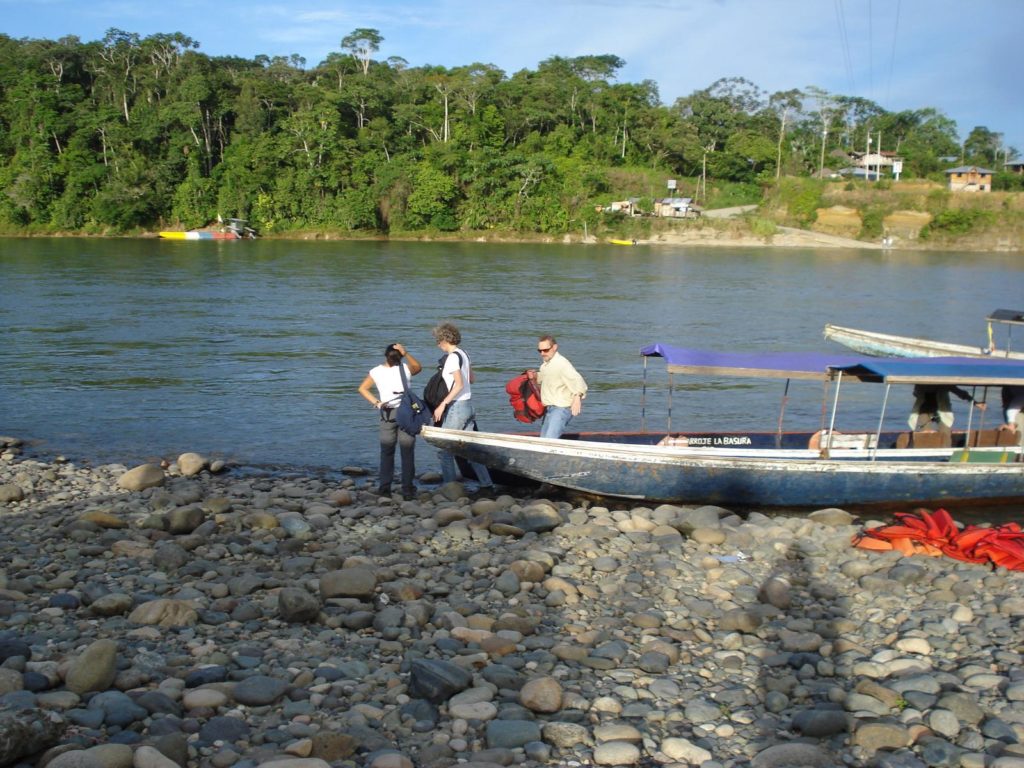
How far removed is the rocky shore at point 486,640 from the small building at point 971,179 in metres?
101

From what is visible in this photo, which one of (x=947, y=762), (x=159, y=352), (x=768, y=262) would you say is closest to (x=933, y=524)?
(x=947, y=762)

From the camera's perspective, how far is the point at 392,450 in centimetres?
1220

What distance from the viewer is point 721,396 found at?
20.8m

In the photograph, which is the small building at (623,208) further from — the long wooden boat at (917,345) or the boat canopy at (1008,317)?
the boat canopy at (1008,317)

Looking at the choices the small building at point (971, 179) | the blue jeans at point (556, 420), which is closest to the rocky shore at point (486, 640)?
the blue jeans at point (556, 420)

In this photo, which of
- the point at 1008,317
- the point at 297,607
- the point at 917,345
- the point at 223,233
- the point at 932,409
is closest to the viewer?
the point at 297,607

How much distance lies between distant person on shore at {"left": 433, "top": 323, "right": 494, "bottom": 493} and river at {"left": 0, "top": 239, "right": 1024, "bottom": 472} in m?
3.03

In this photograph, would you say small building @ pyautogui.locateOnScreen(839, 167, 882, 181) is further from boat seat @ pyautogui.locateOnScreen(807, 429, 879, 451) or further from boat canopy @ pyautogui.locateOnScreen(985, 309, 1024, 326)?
boat seat @ pyautogui.locateOnScreen(807, 429, 879, 451)

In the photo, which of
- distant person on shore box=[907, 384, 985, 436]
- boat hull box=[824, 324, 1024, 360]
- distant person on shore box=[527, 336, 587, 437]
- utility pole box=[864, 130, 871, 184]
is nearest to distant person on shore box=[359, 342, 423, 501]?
distant person on shore box=[527, 336, 587, 437]

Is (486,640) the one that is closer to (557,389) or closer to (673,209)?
(557,389)

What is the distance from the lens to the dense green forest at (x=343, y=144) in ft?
293

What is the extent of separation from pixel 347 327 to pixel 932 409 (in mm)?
20949

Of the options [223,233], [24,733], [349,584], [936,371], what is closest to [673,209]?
[223,233]

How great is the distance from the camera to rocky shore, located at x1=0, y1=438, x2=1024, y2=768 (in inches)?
233
